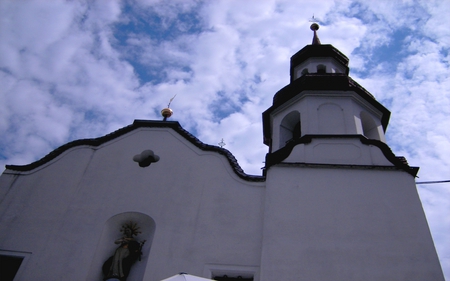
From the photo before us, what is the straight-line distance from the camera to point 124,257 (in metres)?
8.12

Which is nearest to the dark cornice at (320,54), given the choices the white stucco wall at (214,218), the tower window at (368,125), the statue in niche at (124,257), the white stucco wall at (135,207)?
the tower window at (368,125)

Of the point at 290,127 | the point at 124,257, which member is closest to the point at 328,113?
the point at 290,127

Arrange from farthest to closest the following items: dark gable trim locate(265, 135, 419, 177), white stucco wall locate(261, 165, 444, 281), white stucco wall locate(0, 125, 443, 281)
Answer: dark gable trim locate(265, 135, 419, 177), white stucco wall locate(0, 125, 443, 281), white stucco wall locate(261, 165, 444, 281)

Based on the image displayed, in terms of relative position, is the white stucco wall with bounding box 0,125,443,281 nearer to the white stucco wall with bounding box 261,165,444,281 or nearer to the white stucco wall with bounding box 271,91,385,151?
the white stucco wall with bounding box 261,165,444,281

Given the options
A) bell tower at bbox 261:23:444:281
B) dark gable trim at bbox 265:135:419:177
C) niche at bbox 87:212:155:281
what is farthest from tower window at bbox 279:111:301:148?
niche at bbox 87:212:155:281

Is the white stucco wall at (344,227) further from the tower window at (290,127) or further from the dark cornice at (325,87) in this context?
the dark cornice at (325,87)

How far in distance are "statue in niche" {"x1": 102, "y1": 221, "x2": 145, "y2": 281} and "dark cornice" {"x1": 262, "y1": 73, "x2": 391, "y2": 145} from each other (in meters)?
5.94

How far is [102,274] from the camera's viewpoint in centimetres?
806

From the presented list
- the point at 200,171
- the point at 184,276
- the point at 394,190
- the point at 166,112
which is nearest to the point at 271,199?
the point at 200,171

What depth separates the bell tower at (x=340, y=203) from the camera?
7.29m

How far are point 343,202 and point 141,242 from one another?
4309 mm

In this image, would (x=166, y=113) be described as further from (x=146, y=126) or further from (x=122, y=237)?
(x=122, y=237)

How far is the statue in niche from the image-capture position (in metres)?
7.85

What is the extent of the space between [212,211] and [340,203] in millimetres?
2681
